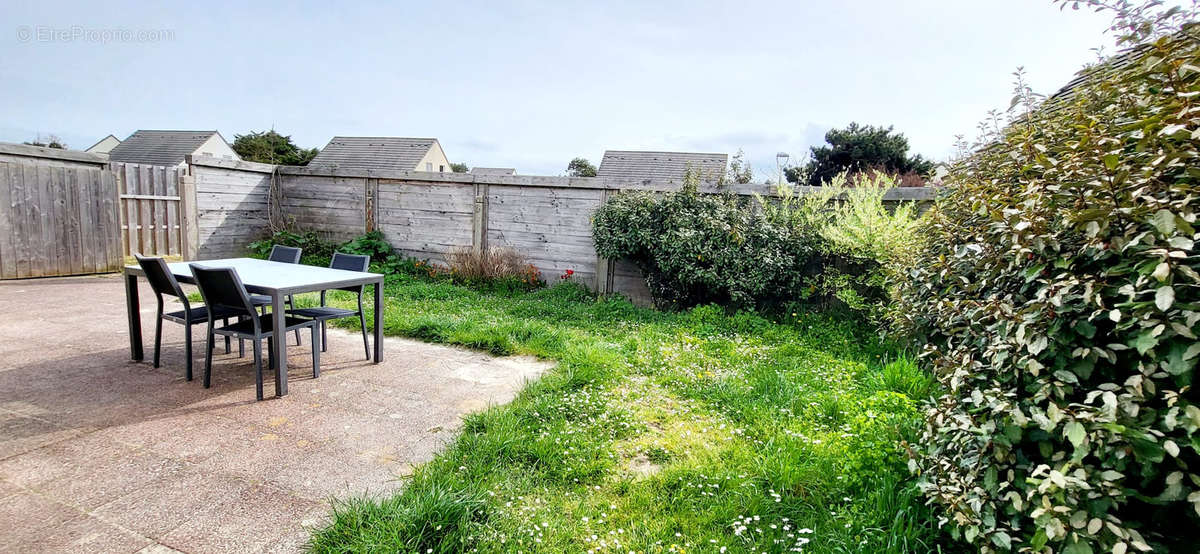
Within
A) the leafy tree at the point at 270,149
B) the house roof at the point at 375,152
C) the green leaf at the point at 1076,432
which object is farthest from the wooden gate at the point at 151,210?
the leafy tree at the point at 270,149

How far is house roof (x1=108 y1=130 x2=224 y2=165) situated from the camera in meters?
23.7

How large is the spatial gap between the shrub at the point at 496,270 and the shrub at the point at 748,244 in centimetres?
134

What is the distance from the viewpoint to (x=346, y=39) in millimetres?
7418

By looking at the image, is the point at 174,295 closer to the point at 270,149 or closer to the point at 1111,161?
the point at 1111,161

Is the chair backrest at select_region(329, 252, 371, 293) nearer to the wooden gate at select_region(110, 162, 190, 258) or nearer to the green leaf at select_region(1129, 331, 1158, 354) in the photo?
the green leaf at select_region(1129, 331, 1158, 354)

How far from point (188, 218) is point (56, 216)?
1386 mm

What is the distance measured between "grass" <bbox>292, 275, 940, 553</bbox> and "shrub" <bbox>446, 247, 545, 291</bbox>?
2.65 metres

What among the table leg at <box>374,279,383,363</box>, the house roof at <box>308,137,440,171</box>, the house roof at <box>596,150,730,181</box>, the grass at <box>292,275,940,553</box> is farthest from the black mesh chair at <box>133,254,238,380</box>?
the house roof at <box>308,137,440,171</box>

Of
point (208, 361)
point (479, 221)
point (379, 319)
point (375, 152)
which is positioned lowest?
point (208, 361)

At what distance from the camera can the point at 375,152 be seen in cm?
2533

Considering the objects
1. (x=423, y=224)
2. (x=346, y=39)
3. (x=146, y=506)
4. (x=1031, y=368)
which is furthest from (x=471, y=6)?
(x=1031, y=368)

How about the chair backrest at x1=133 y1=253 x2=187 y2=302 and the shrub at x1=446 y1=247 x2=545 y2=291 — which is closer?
the chair backrest at x1=133 y1=253 x2=187 y2=302

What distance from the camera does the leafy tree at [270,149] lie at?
33656 millimetres

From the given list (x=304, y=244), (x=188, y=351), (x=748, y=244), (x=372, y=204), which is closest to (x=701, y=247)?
(x=748, y=244)
